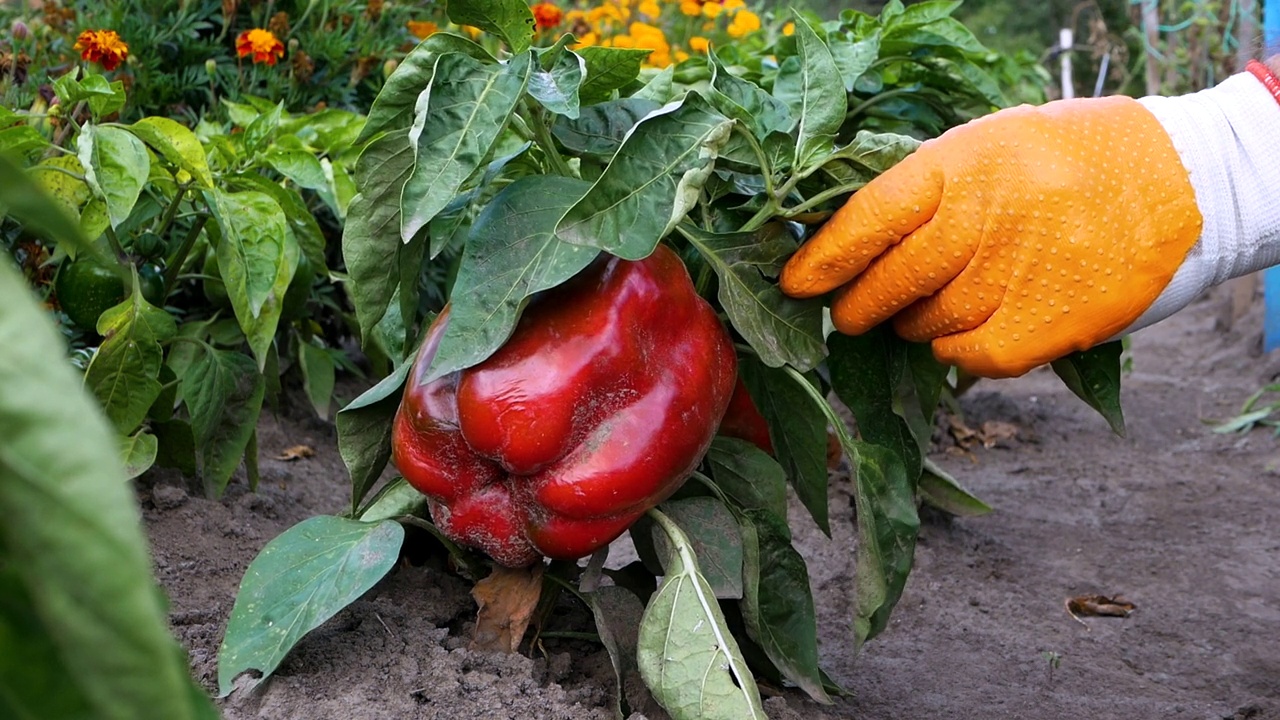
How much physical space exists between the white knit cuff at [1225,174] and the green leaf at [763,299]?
1.43 feet

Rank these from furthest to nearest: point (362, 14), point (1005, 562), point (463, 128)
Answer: point (362, 14)
point (1005, 562)
point (463, 128)

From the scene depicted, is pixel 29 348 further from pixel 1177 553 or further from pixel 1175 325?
pixel 1175 325

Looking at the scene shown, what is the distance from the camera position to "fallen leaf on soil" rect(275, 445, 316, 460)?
232 centimetres

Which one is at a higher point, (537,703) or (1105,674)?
(537,703)

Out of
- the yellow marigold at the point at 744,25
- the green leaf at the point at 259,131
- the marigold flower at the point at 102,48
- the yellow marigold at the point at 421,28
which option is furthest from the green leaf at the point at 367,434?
the yellow marigold at the point at 744,25

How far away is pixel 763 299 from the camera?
4.25ft

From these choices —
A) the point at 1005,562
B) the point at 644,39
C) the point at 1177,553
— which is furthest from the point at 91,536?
the point at 644,39

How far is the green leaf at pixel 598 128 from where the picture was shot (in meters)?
1.29

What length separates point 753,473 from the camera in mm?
1368

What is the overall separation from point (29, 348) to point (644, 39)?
11.6 ft

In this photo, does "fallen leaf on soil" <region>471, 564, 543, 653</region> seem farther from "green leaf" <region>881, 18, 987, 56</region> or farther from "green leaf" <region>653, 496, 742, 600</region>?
"green leaf" <region>881, 18, 987, 56</region>

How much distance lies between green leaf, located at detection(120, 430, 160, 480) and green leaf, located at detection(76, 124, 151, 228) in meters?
0.33

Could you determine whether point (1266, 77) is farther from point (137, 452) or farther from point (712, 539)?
point (137, 452)

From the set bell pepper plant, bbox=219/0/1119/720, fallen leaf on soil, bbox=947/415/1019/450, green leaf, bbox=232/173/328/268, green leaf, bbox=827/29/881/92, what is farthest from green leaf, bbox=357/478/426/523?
fallen leaf on soil, bbox=947/415/1019/450
